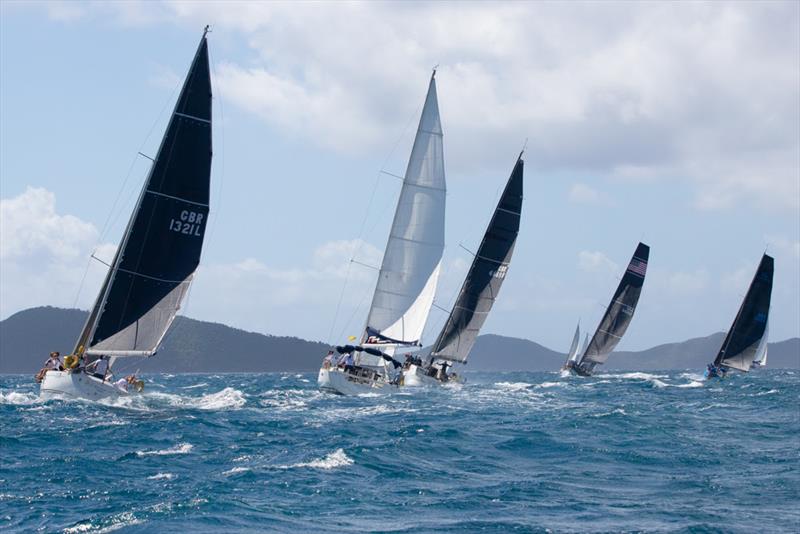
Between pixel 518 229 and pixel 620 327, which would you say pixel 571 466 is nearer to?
pixel 518 229

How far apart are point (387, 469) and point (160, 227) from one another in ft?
57.7

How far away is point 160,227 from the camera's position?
39.2m

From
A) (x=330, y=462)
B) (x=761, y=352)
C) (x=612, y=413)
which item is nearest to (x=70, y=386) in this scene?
(x=330, y=462)

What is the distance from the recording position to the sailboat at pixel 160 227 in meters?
39.0

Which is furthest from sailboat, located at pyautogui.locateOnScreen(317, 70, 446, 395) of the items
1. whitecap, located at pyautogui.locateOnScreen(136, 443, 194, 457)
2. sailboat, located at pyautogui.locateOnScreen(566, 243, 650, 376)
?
sailboat, located at pyautogui.locateOnScreen(566, 243, 650, 376)

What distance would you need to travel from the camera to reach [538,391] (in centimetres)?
6162

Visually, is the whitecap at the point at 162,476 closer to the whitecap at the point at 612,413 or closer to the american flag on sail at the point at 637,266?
the whitecap at the point at 612,413

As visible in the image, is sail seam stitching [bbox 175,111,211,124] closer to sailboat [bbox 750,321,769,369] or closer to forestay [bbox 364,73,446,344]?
forestay [bbox 364,73,446,344]

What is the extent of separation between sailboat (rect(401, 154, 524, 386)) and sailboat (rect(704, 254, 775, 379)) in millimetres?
28517

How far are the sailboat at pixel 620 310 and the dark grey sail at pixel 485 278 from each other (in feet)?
94.4

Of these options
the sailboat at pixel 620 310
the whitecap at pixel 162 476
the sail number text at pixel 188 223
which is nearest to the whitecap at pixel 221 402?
the sail number text at pixel 188 223

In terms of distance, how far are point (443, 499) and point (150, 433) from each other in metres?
12.3

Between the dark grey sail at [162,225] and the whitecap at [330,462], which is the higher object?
the dark grey sail at [162,225]

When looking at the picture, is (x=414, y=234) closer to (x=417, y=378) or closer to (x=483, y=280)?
(x=417, y=378)
